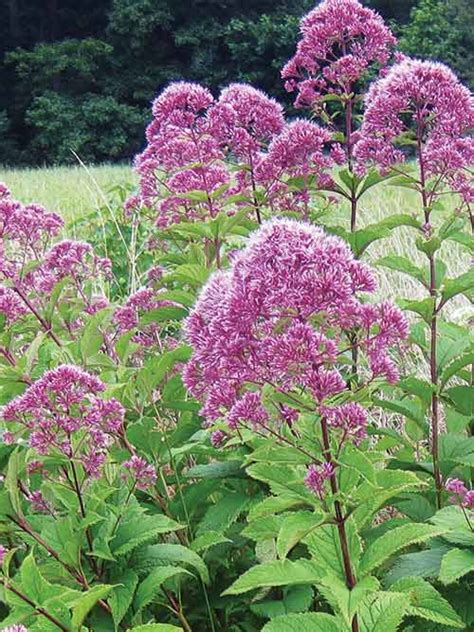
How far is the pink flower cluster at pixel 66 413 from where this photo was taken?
164 cm

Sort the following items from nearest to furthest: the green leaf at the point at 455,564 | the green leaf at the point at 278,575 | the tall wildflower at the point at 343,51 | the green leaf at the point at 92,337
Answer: the green leaf at the point at 278,575, the green leaf at the point at 455,564, the green leaf at the point at 92,337, the tall wildflower at the point at 343,51

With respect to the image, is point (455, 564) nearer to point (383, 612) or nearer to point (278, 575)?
Result: point (383, 612)

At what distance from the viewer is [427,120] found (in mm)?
2219

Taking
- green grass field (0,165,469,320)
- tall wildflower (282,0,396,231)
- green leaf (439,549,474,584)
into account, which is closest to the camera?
green leaf (439,549,474,584)

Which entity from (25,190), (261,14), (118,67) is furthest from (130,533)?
(261,14)

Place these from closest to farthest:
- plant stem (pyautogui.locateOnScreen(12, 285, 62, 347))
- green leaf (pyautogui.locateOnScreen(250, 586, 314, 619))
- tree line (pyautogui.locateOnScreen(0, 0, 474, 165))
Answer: green leaf (pyautogui.locateOnScreen(250, 586, 314, 619)), plant stem (pyautogui.locateOnScreen(12, 285, 62, 347)), tree line (pyautogui.locateOnScreen(0, 0, 474, 165))

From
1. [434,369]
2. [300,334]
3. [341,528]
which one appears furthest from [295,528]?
[434,369]

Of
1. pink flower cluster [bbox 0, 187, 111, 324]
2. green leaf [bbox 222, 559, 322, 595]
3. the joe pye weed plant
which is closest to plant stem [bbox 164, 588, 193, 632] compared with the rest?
the joe pye weed plant

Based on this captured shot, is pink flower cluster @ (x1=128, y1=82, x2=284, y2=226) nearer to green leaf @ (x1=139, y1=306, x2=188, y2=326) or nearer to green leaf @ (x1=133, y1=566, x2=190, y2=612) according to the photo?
green leaf @ (x1=139, y1=306, x2=188, y2=326)

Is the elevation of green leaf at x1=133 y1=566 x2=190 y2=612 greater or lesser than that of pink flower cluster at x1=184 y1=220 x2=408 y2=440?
lesser

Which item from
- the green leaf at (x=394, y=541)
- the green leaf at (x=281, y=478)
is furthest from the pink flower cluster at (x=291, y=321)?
the green leaf at (x=394, y=541)

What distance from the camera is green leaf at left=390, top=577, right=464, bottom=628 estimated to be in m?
1.55

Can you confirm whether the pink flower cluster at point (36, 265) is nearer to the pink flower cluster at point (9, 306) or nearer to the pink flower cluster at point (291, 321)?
the pink flower cluster at point (9, 306)

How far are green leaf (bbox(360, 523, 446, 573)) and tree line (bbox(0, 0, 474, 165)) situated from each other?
2724 cm
